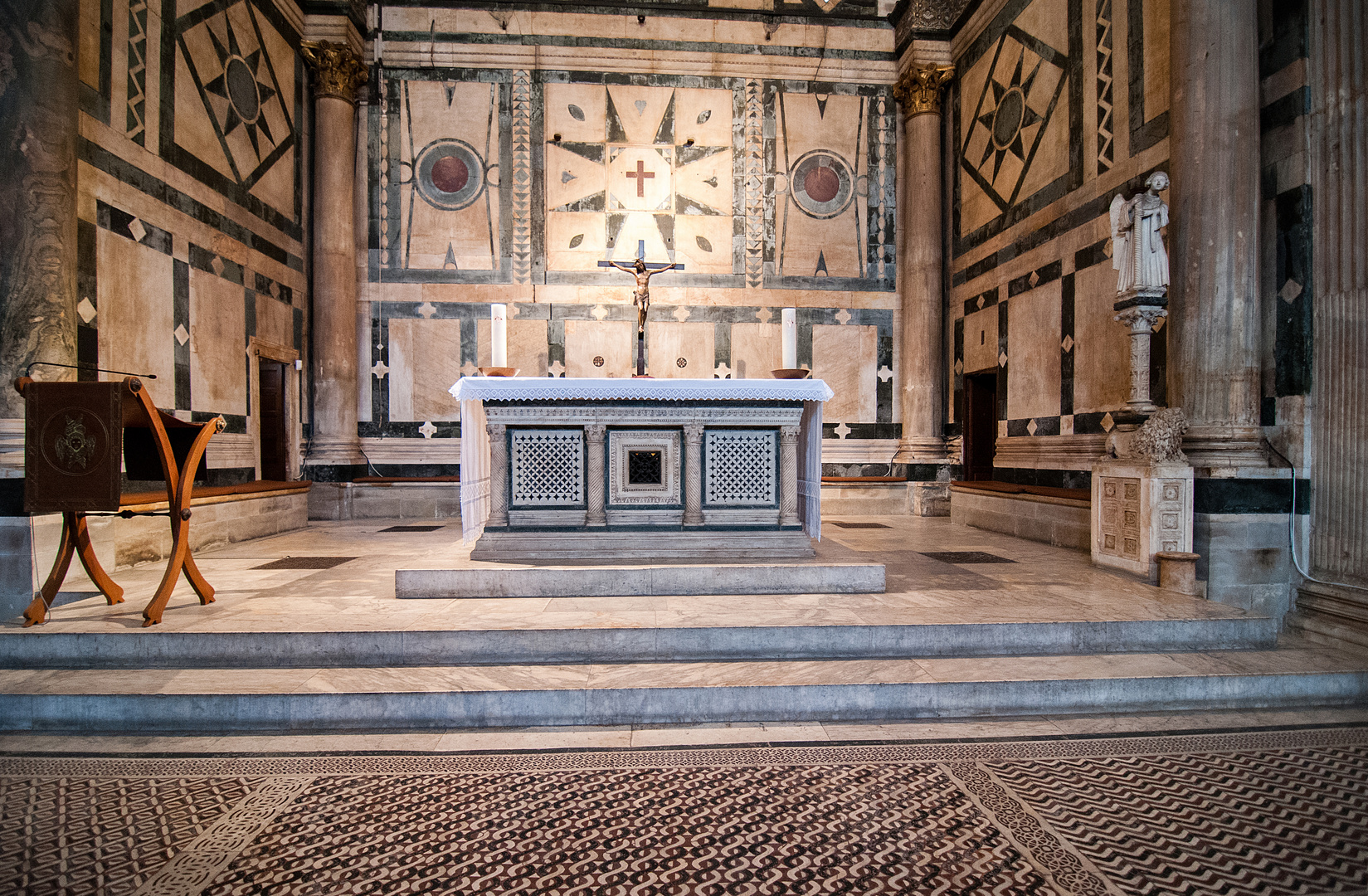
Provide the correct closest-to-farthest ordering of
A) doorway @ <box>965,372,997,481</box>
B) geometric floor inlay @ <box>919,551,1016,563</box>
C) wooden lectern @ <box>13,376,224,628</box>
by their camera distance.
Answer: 1. wooden lectern @ <box>13,376,224,628</box>
2. geometric floor inlay @ <box>919,551,1016,563</box>
3. doorway @ <box>965,372,997,481</box>

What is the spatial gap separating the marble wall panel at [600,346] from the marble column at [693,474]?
184 inches

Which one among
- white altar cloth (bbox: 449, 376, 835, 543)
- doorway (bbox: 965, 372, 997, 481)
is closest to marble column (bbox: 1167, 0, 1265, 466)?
white altar cloth (bbox: 449, 376, 835, 543)

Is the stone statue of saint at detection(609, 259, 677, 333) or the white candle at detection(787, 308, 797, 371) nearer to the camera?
the white candle at detection(787, 308, 797, 371)

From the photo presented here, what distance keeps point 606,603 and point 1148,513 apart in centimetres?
402

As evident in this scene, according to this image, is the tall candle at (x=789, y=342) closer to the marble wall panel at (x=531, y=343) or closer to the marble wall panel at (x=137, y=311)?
the marble wall panel at (x=531, y=343)

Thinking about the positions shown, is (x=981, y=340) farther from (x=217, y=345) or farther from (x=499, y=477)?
(x=217, y=345)

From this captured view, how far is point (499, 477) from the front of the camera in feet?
15.4

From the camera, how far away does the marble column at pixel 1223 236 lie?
14.8 ft

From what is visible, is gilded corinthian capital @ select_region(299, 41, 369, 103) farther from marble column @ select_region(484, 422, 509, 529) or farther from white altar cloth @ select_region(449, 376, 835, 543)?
marble column @ select_region(484, 422, 509, 529)

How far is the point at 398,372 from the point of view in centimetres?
912

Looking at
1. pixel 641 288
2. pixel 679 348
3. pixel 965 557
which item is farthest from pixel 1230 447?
pixel 679 348

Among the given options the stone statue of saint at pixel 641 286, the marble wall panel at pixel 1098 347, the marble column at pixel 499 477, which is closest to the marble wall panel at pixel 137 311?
the marble column at pixel 499 477

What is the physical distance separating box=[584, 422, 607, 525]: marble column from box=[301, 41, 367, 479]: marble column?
5.56m

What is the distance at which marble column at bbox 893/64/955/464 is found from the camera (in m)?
9.24
